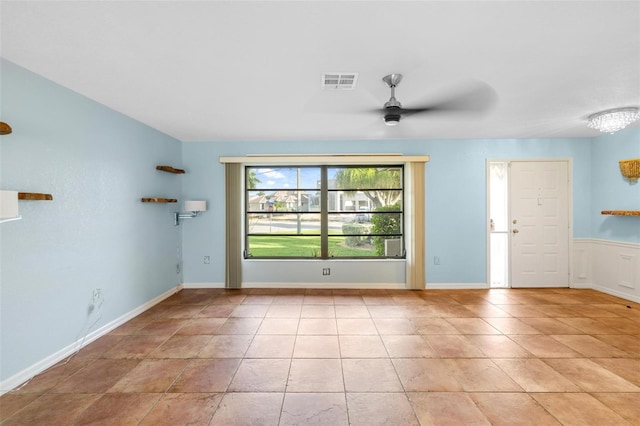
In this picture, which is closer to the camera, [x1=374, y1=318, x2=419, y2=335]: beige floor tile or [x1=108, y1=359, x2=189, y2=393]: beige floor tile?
[x1=108, y1=359, x2=189, y2=393]: beige floor tile

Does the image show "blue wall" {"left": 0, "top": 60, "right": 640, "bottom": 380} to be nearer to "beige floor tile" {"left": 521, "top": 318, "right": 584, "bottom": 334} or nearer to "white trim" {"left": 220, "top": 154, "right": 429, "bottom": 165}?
"white trim" {"left": 220, "top": 154, "right": 429, "bottom": 165}

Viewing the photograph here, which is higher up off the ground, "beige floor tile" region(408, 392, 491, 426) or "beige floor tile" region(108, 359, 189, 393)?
"beige floor tile" region(108, 359, 189, 393)

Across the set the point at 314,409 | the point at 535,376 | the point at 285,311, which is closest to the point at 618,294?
the point at 535,376

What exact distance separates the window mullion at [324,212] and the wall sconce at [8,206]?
159 inches

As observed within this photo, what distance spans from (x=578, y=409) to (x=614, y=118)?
336 centimetres

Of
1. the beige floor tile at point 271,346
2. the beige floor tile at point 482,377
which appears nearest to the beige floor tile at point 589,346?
the beige floor tile at point 482,377

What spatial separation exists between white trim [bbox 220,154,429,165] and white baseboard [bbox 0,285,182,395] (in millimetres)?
2626

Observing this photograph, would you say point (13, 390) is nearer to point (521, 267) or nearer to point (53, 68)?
point (53, 68)

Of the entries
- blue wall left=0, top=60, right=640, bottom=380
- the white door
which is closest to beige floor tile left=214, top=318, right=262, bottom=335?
blue wall left=0, top=60, right=640, bottom=380

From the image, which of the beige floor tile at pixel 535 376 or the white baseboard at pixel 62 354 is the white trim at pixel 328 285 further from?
the beige floor tile at pixel 535 376

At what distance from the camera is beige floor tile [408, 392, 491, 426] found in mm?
1992

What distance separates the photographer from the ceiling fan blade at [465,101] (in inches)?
113

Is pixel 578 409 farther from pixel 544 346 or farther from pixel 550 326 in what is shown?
pixel 550 326

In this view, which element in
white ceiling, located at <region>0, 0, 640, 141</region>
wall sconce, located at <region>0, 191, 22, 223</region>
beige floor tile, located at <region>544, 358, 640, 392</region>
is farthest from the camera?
beige floor tile, located at <region>544, 358, 640, 392</region>
